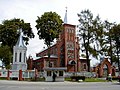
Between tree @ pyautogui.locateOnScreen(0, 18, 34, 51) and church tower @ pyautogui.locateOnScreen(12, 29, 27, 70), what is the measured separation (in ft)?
6.25

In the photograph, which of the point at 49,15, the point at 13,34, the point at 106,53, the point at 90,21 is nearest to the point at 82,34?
the point at 90,21

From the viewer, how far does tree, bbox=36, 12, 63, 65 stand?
47.1 m

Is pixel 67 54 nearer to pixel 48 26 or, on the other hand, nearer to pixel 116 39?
pixel 116 39

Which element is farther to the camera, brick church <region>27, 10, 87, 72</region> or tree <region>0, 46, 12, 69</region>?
tree <region>0, 46, 12, 69</region>

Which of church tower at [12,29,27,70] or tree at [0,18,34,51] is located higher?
tree at [0,18,34,51]

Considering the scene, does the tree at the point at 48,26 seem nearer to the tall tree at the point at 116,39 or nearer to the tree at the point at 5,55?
the tall tree at the point at 116,39

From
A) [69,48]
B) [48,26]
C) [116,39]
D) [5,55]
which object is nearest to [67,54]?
[69,48]

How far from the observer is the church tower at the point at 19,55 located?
51906 mm

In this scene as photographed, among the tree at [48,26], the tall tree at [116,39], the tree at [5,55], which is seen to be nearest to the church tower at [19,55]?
the tree at [48,26]

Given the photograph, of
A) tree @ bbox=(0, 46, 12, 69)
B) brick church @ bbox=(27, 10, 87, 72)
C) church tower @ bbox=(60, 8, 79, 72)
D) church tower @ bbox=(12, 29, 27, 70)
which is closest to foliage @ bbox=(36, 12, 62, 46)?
church tower @ bbox=(12, 29, 27, 70)

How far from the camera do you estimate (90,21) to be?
5559 cm

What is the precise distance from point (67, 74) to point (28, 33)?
14.6 meters

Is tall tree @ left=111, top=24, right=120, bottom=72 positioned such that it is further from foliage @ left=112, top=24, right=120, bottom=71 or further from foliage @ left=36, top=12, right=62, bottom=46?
foliage @ left=36, top=12, right=62, bottom=46

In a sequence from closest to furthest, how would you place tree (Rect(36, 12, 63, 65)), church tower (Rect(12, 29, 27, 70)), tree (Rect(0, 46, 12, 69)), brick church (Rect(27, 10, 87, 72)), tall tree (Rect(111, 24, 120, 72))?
tree (Rect(36, 12, 63, 65)) → church tower (Rect(12, 29, 27, 70)) → tall tree (Rect(111, 24, 120, 72)) → brick church (Rect(27, 10, 87, 72)) → tree (Rect(0, 46, 12, 69))
